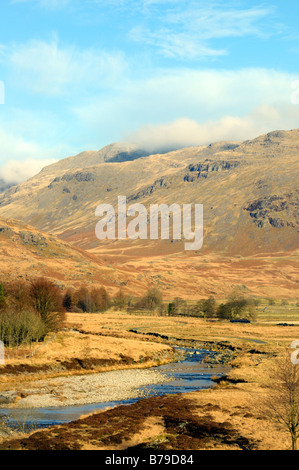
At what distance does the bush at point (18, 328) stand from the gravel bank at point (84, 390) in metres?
14.8

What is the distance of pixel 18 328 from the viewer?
251ft

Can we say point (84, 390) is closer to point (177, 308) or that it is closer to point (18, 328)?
point (18, 328)

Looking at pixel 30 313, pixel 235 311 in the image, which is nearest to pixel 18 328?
pixel 30 313

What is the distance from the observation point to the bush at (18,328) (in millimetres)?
76562

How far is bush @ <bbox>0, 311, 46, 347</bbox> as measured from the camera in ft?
251

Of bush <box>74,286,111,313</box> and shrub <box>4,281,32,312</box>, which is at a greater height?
shrub <box>4,281,32,312</box>

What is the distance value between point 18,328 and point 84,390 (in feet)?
76.1

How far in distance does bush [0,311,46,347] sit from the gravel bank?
14.8 m

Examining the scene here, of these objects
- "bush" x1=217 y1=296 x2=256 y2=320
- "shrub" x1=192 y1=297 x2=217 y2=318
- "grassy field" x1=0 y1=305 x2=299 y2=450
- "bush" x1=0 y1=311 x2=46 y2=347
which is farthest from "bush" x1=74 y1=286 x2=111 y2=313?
"bush" x1=0 y1=311 x2=46 y2=347

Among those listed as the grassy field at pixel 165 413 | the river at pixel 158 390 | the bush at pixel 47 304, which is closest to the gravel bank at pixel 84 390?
the river at pixel 158 390

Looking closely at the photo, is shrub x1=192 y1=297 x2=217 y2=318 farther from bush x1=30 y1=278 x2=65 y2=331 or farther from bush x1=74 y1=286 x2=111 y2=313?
bush x1=30 y1=278 x2=65 y2=331
